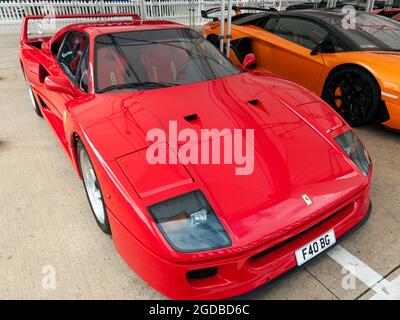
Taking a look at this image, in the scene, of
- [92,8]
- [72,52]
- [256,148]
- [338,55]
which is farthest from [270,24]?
[92,8]

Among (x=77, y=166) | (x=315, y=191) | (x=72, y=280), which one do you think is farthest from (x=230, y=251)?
(x=77, y=166)

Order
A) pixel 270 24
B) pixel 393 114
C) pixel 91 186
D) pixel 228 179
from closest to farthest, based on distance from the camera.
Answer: pixel 228 179, pixel 91 186, pixel 393 114, pixel 270 24

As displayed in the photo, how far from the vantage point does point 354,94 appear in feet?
10.5

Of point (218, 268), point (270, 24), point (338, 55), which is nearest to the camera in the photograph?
point (218, 268)

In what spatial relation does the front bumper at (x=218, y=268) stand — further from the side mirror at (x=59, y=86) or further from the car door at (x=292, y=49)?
the car door at (x=292, y=49)

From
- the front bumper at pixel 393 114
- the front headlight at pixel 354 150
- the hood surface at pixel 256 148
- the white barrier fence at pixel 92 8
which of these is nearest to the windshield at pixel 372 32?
the front bumper at pixel 393 114

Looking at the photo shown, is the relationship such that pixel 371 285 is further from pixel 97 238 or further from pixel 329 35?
pixel 329 35

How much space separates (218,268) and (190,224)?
213 mm

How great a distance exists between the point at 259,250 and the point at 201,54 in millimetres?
1673

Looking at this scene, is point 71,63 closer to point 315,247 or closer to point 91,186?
point 91,186

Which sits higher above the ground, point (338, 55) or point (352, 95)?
point (338, 55)

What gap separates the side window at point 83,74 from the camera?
2.13 metres

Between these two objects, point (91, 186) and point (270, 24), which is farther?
point (270, 24)

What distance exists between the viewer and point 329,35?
349cm
